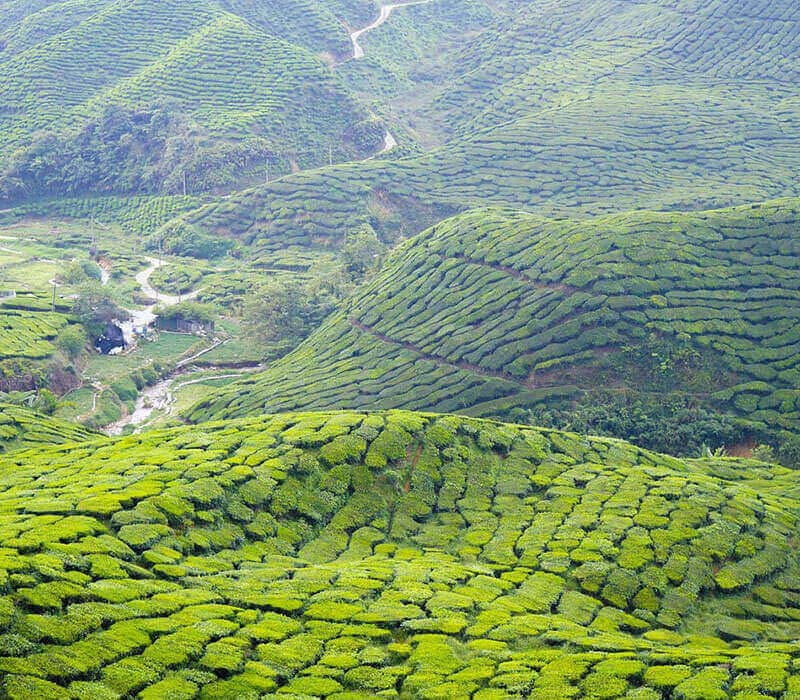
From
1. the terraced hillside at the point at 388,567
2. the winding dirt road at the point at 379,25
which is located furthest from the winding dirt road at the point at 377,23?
the terraced hillside at the point at 388,567

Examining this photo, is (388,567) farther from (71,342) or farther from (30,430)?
(71,342)

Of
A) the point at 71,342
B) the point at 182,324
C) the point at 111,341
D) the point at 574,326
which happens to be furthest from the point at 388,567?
the point at 182,324

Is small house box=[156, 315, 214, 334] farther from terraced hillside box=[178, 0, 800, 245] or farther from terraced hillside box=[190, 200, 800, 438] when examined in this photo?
terraced hillside box=[178, 0, 800, 245]

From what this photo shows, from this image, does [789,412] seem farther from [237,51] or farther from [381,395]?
[237,51]

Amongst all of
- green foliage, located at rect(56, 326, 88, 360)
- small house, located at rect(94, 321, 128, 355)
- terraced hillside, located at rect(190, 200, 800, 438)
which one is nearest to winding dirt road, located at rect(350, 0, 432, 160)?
small house, located at rect(94, 321, 128, 355)

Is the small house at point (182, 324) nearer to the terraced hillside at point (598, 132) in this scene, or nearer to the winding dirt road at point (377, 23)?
the terraced hillside at point (598, 132)
